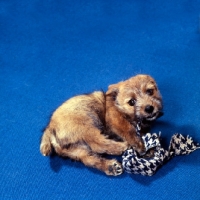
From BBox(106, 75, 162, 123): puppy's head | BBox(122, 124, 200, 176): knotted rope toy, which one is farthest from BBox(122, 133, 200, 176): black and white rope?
BBox(106, 75, 162, 123): puppy's head

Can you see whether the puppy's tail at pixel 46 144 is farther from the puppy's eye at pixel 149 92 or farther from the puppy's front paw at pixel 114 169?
the puppy's eye at pixel 149 92

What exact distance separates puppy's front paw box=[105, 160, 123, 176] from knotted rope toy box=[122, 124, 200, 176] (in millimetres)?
38

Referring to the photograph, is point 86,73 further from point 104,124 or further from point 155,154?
point 155,154

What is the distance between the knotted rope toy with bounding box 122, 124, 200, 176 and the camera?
2178mm

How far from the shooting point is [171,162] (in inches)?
91.7

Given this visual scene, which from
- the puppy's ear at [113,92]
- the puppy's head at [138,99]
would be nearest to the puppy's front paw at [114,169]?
the puppy's head at [138,99]

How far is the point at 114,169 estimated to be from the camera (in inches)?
88.5

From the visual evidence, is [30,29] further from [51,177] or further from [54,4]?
[51,177]

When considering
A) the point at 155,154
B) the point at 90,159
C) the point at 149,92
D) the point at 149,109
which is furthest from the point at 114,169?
the point at 149,92

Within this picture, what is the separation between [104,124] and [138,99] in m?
0.28

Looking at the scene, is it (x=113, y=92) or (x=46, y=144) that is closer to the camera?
(x=46, y=144)

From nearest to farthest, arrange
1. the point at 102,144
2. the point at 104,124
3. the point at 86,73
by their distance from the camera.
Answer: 1. the point at 102,144
2. the point at 104,124
3. the point at 86,73

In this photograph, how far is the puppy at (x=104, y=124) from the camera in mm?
2217

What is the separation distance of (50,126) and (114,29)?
1.78 metres
